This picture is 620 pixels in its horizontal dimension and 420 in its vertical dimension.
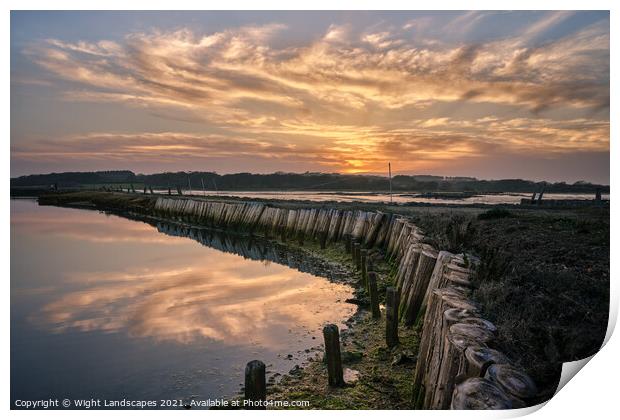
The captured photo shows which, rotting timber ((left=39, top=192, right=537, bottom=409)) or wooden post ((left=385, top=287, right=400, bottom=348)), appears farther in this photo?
wooden post ((left=385, top=287, right=400, bottom=348))

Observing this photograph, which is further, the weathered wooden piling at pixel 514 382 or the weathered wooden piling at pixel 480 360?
the weathered wooden piling at pixel 480 360

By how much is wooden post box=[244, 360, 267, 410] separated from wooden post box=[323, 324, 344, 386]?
1098mm

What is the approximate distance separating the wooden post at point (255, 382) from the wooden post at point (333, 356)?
110cm

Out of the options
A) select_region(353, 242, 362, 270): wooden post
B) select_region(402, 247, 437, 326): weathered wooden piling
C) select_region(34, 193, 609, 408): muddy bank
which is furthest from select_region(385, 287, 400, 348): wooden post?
select_region(353, 242, 362, 270): wooden post

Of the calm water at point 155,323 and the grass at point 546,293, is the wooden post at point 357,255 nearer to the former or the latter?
the calm water at point 155,323

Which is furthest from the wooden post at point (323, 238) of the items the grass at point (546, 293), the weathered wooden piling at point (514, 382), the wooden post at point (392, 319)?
the weathered wooden piling at point (514, 382)

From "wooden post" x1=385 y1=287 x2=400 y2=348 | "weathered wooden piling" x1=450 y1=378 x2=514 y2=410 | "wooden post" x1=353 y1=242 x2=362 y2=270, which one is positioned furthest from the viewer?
"wooden post" x1=353 y1=242 x2=362 y2=270

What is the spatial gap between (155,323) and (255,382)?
432cm

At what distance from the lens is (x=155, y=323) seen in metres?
8.02

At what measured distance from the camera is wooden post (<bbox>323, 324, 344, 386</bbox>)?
5.28 meters

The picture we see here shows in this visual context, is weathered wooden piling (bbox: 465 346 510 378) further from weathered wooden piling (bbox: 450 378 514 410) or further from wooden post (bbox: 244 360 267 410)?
wooden post (bbox: 244 360 267 410)

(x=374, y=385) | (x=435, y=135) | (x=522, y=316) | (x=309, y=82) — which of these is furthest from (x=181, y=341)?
(x=435, y=135)

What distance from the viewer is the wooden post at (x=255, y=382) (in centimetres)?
432

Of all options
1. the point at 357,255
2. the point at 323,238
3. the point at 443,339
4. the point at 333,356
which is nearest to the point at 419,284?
the point at 333,356
